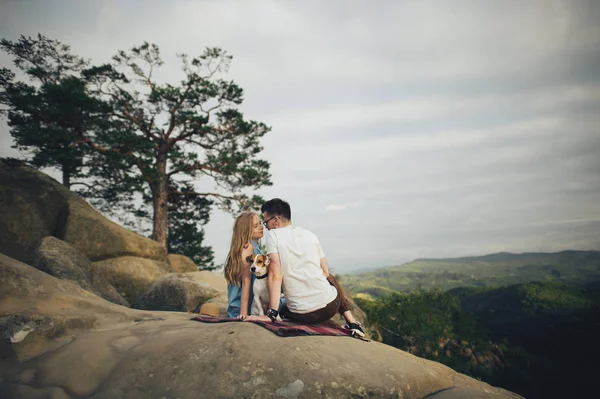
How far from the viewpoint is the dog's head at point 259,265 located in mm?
4844

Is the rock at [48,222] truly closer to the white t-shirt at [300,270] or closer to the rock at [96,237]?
the rock at [96,237]

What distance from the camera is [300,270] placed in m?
4.61

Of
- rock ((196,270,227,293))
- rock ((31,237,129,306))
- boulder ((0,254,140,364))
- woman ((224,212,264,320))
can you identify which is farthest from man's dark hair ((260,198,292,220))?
rock ((31,237,129,306))

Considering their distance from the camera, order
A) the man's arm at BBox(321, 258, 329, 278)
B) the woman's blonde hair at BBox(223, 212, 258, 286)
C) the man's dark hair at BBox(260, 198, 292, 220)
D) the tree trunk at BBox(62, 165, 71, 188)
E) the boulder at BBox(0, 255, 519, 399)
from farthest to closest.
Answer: the tree trunk at BBox(62, 165, 71, 188) → the woman's blonde hair at BBox(223, 212, 258, 286) → the man's arm at BBox(321, 258, 329, 278) → the man's dark hair at BBox(260, 198, 292, 220) → the boulder at BBox(0, 255, 519, 399)

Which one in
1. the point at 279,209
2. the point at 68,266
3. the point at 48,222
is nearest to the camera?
the point at 279,209

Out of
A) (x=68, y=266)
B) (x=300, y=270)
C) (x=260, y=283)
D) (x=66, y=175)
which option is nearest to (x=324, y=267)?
(x=300, y=270)

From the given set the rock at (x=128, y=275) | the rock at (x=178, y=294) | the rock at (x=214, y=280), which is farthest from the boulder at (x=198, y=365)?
the rock at (x=128, y=275)

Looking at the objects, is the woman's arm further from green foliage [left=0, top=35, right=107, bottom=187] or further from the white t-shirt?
green foliage [left=0, top=35, right=107, bottom=187]

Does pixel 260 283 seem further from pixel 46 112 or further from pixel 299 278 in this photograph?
pixel 46 112

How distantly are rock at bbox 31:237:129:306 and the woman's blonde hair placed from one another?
7926 millimetres

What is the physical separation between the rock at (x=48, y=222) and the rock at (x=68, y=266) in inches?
23.8

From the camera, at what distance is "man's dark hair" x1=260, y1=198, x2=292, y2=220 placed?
497 centimetres

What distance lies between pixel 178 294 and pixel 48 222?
21.3ft

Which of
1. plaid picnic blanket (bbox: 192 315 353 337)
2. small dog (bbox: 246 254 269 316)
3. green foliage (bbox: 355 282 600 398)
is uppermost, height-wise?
small dog (bbox: 246 254 269 316)
